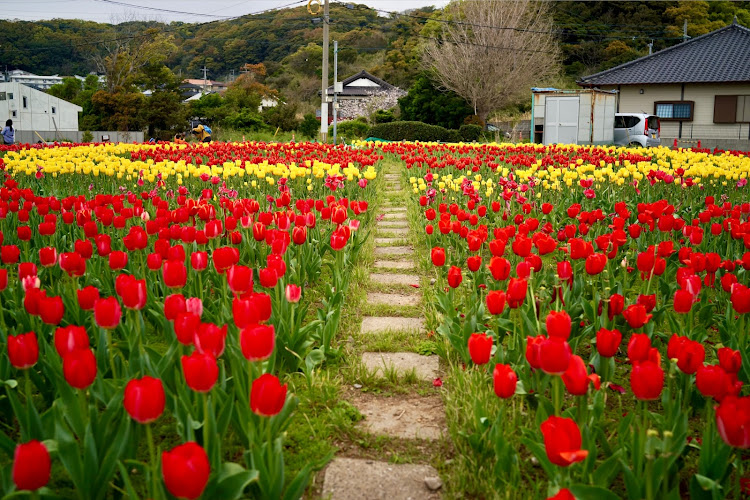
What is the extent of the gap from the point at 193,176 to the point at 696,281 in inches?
296

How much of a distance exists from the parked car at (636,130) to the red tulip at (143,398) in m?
21.9

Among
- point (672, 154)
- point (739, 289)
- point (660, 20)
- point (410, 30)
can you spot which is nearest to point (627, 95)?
point (672, 154)

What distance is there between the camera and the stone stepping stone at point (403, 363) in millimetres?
2875

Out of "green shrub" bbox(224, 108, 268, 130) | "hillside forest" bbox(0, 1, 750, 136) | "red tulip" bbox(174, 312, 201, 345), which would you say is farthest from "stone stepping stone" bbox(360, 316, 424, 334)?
"green shrub" bbox(224, 108, 268, 130)

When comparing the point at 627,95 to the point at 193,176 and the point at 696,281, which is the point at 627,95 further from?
the point at 696,281

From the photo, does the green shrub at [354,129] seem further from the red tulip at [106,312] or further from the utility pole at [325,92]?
the red tulip at [106,312]

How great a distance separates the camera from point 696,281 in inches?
97.7

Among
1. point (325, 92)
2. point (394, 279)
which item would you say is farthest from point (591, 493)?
point (325, 92)

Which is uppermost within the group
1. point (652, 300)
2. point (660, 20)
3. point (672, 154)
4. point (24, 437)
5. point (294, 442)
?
point (660, 20)

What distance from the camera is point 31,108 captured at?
48.3 metres

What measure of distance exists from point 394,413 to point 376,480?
0.51 meters

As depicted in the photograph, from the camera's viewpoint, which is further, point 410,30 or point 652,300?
point 410,30

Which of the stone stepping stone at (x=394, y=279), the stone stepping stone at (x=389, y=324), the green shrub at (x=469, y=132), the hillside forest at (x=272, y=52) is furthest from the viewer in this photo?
the hillside forest at (x=272, y=52)

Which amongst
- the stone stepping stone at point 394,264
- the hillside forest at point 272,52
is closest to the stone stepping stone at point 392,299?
the stone stepping stone at point 394,264
